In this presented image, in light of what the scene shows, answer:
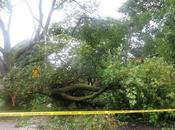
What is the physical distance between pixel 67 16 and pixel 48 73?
Result: 668 cm

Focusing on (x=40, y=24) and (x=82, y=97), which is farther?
(x=40, y=24)

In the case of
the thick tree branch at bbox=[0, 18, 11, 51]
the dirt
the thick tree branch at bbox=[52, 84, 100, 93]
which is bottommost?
the dirt

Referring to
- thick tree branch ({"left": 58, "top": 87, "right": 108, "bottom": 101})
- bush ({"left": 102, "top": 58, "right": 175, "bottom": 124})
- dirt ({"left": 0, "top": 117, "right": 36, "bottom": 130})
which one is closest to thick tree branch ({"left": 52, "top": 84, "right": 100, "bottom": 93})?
thick tree branch ({"left": 58, "top": 87, "right": 108, "bottom": 101})

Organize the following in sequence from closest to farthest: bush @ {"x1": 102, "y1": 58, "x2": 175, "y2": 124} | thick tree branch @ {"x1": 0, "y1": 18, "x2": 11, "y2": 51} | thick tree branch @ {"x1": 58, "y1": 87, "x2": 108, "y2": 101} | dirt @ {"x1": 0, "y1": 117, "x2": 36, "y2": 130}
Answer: dirt @ {"x1": 0, "y1": 117, "x2": 36, "y2": 130}
bush @ {"x1": 102, "y1": 58, "x2": 175, "y2": 124}
thick tree branch @ {"x1": 58, "y1": 87, "x2": 108, "y2": 101}
thick tree branch @ {"x1": 0, "y1": 18, "x2": 11, "y2": 51}

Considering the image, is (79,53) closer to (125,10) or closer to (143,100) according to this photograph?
(143,100)

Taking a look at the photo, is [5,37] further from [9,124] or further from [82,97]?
[9,124]

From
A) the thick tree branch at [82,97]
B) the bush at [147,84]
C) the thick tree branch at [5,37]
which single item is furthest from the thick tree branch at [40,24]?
the bush at [147,84]

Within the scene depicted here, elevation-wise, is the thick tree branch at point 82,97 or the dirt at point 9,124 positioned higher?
the thick tree branch at point 82,97

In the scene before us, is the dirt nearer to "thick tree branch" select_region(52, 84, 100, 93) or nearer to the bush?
"thick tree branch" select_region(52, 84, 100, 93)

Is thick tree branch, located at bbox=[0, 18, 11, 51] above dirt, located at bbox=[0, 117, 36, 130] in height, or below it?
above

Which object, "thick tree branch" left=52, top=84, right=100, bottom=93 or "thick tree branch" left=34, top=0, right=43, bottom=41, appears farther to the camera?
"thick tree branch" left=34, top=0, right=43, bottom=41

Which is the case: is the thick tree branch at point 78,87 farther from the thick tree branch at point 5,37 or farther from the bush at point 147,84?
the thick tree branch at point 5,37

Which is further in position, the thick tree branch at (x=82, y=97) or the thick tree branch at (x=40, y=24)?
the thick tree branch at (x=40, y=24)

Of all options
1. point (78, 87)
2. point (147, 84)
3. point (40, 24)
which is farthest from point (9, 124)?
point (40, 24)
